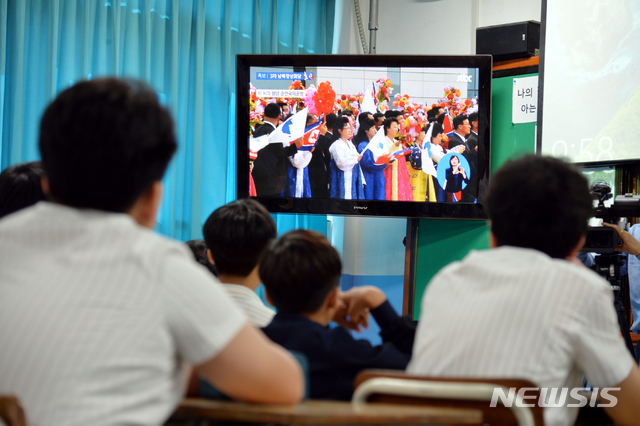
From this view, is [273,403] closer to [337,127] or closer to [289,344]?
[289,344]

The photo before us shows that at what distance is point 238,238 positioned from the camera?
1.82 metres

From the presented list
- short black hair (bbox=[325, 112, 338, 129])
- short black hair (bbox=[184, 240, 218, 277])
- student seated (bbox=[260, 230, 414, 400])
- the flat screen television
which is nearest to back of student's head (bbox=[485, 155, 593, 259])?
student seated (bbox=[260, 230, 414, 400])

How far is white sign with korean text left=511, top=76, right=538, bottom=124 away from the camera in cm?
344

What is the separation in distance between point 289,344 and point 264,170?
2.35 metres

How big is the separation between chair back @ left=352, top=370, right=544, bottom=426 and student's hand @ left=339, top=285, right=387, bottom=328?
24.5 inches

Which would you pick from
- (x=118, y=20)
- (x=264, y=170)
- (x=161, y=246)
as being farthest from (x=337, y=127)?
(x=161, y=246)

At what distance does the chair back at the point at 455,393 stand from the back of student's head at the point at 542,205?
351mm

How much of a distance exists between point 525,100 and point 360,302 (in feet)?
7.78

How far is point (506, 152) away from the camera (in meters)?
3.58

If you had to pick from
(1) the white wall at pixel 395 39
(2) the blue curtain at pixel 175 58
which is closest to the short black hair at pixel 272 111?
(2) the blue curtain at pixel 175 58

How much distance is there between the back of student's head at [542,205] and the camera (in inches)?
45.2

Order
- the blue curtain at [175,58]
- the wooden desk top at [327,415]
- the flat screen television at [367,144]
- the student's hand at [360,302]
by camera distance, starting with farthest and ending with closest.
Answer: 1. the flat screen television at [367,144]
2. the blue curtain at [175,58]
3. the student's hand at [360,302]
4. the wooden desk top at [327,415]

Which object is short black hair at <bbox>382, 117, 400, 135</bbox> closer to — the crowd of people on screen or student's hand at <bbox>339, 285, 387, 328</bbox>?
the crowd of people on screen

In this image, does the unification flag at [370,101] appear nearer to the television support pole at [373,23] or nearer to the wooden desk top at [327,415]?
the television support pole at [373,23]
